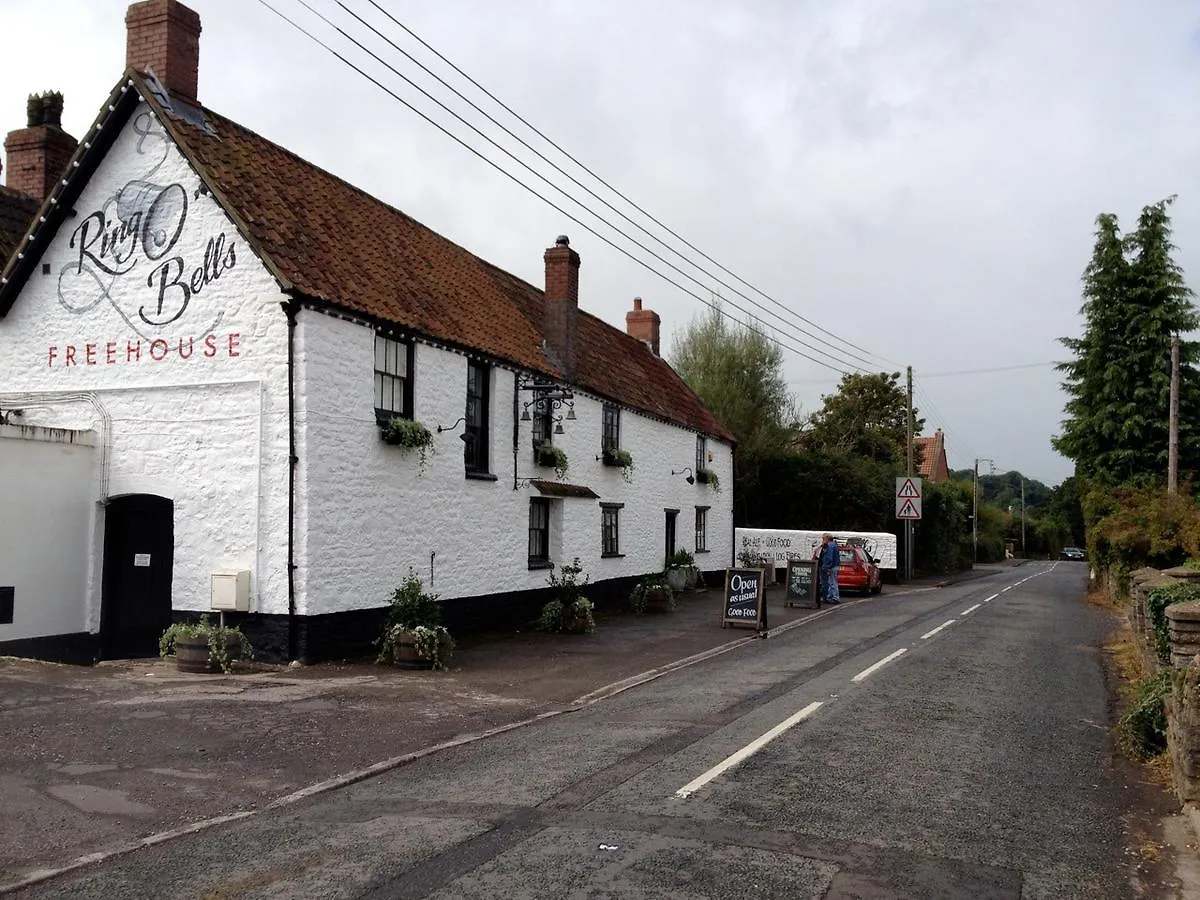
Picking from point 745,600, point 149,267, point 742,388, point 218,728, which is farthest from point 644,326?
point 218,728

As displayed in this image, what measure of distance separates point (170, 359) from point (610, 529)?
12007 mm

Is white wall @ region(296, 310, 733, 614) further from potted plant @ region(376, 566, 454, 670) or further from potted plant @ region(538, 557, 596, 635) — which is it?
potted plant @ region(538, 557, 596, 635)

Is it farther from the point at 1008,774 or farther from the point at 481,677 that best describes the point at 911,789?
the point at 481,677

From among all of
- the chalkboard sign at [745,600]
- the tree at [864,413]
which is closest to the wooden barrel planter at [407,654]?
the chalkboard sign at [745,600]

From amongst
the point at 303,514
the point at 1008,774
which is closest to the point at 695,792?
the point at 1008,774

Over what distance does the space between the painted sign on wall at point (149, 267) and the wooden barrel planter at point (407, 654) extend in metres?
4.61

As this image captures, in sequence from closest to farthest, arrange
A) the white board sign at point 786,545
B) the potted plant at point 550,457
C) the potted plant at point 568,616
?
the potted plant at point 568,616 < the potted plant at point 550,457 < the white board sign at point 786,545

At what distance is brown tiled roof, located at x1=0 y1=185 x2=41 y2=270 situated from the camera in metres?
17.8

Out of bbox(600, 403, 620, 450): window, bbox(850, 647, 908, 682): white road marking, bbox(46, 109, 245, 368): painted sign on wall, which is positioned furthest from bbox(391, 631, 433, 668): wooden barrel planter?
bbox(600, 403, 620, 450): window

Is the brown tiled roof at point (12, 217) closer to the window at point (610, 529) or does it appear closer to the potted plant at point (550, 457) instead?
the potted plant at point (550, 457)

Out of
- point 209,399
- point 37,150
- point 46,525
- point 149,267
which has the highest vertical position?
point 37,150

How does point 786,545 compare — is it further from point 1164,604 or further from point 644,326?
point 1164,604

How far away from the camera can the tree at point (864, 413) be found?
176ft

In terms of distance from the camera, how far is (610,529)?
24125 millimetres
